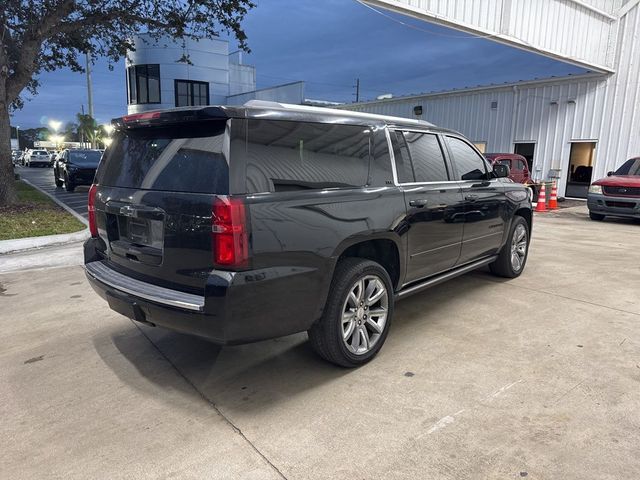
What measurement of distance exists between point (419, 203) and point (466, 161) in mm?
1323

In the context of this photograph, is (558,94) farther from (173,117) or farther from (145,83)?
(145,83)

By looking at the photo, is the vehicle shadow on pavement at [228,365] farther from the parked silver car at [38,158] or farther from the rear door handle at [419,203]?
the parked silver car at [38,158]

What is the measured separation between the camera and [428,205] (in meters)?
4.00

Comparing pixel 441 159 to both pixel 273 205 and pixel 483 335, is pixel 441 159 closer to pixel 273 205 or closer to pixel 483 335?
pixel 483 335

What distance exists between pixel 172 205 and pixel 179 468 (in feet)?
4.87

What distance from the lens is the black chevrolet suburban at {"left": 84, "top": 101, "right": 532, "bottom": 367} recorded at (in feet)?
8.82

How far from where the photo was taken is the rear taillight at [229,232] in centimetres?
260

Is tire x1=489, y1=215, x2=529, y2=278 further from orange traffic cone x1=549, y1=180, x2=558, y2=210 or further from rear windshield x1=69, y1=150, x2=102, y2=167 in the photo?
rear windshield x1=69, y1=150, x2=102, y2=167

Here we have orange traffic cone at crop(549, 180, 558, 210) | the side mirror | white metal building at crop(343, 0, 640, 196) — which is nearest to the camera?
the side mirror

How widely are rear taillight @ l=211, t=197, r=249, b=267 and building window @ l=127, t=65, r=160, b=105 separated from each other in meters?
34.1

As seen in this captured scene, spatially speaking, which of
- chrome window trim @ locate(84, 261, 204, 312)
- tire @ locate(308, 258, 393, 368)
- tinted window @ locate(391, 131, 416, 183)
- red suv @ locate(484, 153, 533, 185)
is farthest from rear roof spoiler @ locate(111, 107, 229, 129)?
red suv @ locate(484, 153, 533, 185)

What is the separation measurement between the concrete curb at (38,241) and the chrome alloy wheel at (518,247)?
743 cm

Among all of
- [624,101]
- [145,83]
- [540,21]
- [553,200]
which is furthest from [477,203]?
[145,83]

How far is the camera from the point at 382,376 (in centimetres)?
337
